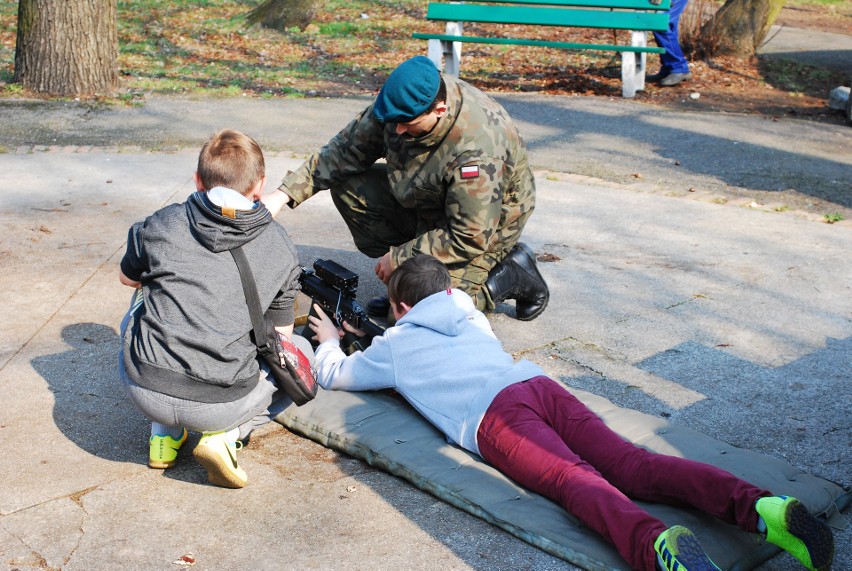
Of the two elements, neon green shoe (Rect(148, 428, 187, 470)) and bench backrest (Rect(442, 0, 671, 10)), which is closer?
neon green shoe (Rect(148, 428, 187, 470))

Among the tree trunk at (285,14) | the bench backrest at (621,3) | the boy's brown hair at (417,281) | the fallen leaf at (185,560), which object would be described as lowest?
the fallen leaf at (185,560)

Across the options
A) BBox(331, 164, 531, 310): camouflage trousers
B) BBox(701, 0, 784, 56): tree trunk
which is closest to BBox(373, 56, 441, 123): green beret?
BBox(331, 164, 531, 310): camouflage trousers

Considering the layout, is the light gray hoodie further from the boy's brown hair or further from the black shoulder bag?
the black shoulder bag

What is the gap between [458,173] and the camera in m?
4.21

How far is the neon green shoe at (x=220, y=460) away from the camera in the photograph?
3004mm

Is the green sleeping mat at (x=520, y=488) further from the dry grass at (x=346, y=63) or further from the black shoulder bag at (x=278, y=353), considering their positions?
the dry grass at (x=346, y=63)

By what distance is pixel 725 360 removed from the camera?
14.2ft

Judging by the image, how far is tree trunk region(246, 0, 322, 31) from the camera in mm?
14477

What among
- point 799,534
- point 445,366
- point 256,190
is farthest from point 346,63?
point 799,534

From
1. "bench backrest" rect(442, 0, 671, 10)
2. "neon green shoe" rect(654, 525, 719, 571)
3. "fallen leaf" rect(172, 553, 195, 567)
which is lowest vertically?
"fallen leaf" rect(172, 553, 195, 567)

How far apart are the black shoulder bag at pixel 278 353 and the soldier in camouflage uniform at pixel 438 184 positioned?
0.95 meters

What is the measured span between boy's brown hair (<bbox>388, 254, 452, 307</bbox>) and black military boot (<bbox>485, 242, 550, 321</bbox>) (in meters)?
1.05

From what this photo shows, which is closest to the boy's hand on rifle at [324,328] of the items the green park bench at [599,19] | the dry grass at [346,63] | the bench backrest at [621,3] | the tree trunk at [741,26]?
the dry grass at [346,63]

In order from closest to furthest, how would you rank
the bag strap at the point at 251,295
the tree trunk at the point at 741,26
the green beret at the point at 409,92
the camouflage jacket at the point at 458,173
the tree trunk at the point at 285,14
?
1. the bag strap at the point at 251,295
2. the green beret at the point at 409,92
3. the camouflage jacket at the point at 458,173
4. the tree trunk at the point at 741,26
5. the tree trunk at the point at 285,14
